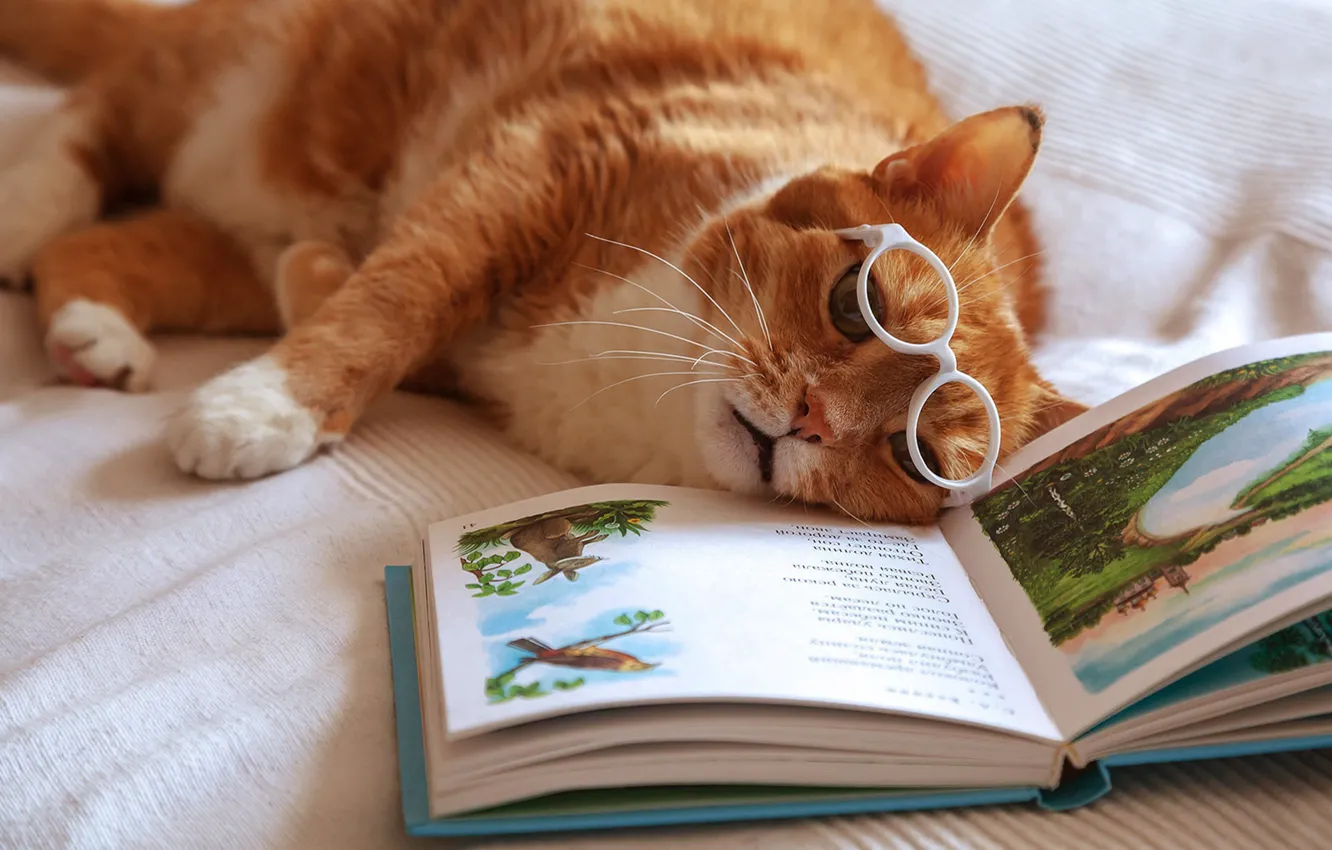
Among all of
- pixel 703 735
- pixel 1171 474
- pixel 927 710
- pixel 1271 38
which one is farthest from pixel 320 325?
pixel 1271 38

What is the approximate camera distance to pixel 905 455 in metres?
1.19

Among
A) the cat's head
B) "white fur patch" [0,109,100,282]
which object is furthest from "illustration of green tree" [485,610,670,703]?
"white fur patch" [0,109,100,282]

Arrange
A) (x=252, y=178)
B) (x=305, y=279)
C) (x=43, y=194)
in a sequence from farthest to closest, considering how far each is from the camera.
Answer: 1. (x=252, y=178)
2. (x=43, y=194)
3. (x=305, y=279)

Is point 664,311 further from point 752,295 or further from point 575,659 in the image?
point 575,659

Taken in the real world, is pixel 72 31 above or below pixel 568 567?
above

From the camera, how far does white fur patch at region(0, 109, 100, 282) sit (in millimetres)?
1704

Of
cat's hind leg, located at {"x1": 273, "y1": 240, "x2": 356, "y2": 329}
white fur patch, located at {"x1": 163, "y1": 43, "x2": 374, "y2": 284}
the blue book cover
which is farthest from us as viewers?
white fur patch, located at {"x1": 163, "y1": 43, "x2": 374, "y2": 284}

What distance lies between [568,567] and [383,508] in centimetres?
35

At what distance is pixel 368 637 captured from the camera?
3.36 feet

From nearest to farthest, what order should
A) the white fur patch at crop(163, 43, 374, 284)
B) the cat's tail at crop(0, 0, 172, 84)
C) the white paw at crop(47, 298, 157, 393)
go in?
the white paw at crop(47, 298, 157, 393), the white fur patch at crop(163, 43, 374, 284), the cat's tail at crop(0, 0, 172, 84)

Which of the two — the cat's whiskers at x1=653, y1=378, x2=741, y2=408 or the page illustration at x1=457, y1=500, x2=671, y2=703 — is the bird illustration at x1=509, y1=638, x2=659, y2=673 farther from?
the cat's whiskers at x1=653, y1=378, x2=741, y2=408

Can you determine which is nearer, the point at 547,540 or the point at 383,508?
the point at 547,540

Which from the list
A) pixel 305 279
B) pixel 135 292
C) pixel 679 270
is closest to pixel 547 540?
pixel 679 270

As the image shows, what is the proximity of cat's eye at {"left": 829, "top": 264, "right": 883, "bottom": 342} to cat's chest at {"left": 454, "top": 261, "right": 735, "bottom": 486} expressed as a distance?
0.49ft
